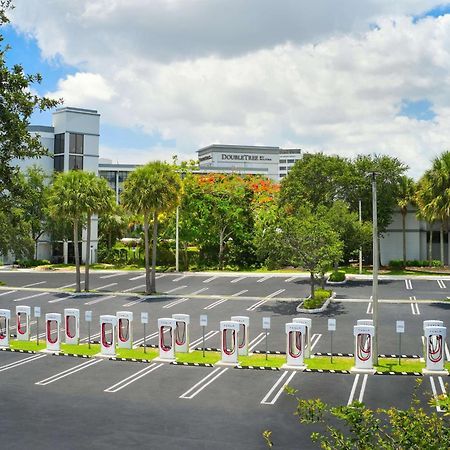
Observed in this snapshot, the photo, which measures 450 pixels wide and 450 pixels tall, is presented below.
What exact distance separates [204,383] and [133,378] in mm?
2513

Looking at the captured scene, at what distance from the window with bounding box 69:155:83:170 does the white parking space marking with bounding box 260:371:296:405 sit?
52.0m

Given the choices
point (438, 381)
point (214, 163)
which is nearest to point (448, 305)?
point (438, 381)

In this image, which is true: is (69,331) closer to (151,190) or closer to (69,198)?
(151,190)

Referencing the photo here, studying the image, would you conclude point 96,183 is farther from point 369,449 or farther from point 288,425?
point 369,449

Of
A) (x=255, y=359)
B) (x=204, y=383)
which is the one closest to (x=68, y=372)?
(x=204, y=383)

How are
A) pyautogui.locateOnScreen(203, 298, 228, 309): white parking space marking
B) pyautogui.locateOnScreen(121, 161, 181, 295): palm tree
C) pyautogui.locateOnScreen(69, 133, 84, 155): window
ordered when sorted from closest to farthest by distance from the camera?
pyautogui.locateOnScreen(203, 298, 228, 309): white parking space marking
pyautogui.locateOnScreen(121, 161, 181, 295): palm tree
pyautogui.locateOnScreen(69, 133, 84, 155): window

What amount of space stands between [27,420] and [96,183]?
28183 millimetres

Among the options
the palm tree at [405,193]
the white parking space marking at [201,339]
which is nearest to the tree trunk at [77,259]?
the white parking space marking at [201,339]

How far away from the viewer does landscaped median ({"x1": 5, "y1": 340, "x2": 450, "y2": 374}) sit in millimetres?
20972

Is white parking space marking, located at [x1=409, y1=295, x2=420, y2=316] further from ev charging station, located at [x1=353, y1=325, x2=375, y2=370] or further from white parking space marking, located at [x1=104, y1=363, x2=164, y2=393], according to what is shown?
A: white parking space marking, located at [x1=104, y1=363, x2=164, y2=393]

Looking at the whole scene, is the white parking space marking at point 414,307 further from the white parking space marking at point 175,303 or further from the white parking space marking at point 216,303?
the white parking space marking at point 175,303

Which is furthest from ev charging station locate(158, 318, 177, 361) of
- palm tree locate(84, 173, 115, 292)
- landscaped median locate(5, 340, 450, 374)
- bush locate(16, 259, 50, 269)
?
bush locate(16, 259, 50, 269)

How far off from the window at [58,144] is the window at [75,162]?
1.37 metres

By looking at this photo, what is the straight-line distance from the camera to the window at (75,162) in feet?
222
